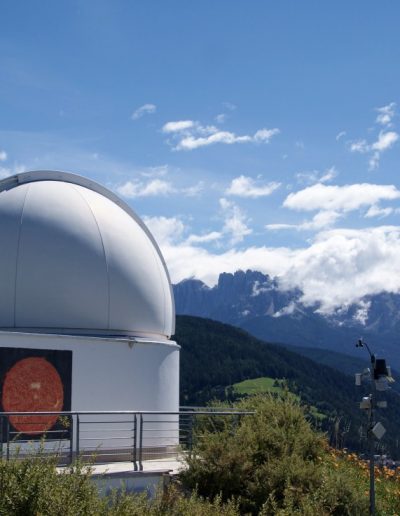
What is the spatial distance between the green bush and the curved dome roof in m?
4.14

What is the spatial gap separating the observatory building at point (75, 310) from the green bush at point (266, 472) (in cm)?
329

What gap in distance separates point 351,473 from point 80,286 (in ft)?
21.9

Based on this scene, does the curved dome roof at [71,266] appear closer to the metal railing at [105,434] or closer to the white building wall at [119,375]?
the white building wall at [119,375]

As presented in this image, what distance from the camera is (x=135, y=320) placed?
17.0 meters

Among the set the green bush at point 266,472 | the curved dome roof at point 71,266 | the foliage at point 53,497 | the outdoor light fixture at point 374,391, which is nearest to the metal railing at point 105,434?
the green bush at point 266,472

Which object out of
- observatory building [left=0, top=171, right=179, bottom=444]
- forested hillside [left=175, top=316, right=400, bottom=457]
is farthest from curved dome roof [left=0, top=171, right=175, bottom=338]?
forested hillside [left=175, top=316, right=400, bottom=457]

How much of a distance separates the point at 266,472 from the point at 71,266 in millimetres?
6495

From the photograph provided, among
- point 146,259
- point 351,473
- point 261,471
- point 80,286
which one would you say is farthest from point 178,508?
point 146,259

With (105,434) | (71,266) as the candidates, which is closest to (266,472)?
(105,434)

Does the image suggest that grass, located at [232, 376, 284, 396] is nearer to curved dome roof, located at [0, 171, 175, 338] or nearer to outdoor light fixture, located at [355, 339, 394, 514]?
curved dome roof, located at [0, 171, 175, 338]

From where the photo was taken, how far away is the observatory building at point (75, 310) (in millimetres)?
15039

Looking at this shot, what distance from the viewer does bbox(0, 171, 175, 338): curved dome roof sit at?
52.3 feet

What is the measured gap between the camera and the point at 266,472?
12.2 metres

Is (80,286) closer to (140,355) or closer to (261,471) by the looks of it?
(140,355)
